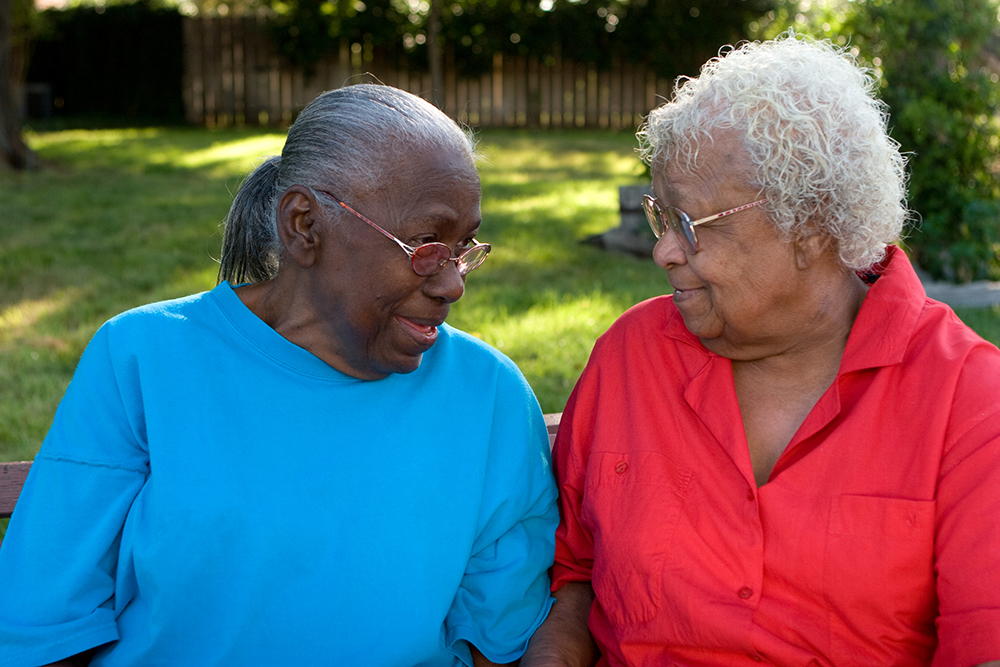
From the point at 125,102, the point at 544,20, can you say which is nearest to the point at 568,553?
the point at 544,20

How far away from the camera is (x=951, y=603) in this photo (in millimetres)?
1745

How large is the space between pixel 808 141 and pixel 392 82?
16.7m

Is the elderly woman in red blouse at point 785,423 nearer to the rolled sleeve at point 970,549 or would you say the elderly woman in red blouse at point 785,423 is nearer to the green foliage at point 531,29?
the rolled sleeve at point 970,549

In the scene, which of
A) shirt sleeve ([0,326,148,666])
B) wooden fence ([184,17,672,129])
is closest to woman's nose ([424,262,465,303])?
shirt sleeve ([0,326,148,666])

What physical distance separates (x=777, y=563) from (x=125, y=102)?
20.7m

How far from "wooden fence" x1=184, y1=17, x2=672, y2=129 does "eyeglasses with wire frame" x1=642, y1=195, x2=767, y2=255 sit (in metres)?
16.0

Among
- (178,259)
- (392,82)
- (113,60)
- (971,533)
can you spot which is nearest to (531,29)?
(392,82)

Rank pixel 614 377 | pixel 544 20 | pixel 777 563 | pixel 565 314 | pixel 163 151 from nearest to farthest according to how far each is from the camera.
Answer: pixel 777 563 → pixel 614 377 → pixel 565 314 → pixel 163 151 → pixel 544 20

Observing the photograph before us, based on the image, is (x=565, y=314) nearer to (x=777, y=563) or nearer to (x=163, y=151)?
(x=777, y=563)

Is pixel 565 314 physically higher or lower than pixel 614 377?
lower

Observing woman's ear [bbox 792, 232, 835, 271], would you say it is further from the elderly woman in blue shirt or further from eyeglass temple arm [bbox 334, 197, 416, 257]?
eyeglass temple arm [bbox 334, 197, 416, 257]

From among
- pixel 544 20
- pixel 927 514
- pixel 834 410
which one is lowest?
pixel 927 514

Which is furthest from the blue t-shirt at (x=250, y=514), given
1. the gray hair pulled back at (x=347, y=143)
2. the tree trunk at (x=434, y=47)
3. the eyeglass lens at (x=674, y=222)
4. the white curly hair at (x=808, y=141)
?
the tree trunk at (x=434, y=47)

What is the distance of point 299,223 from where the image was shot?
2043 millimetres
